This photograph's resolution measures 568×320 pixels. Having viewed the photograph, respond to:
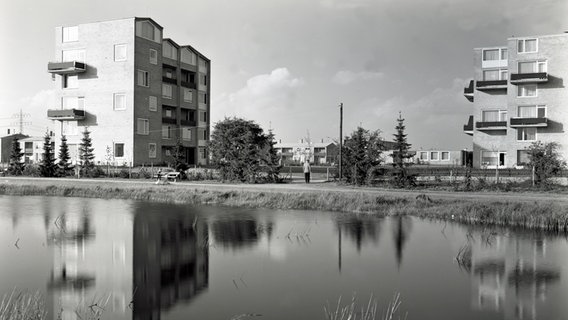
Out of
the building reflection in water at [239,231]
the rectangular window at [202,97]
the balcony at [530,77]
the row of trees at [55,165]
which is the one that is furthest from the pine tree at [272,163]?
the rectangular window at [202,97]

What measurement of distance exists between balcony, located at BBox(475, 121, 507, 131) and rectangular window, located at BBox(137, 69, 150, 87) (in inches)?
1440

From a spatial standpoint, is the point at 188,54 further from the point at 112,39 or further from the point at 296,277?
the point at 296,277

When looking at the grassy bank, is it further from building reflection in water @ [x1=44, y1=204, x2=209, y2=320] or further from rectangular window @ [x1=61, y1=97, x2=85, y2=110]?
rectangular window @ [x1=61, y1=97, x2=85, y2=110]

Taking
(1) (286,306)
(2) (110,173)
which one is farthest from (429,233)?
(2) (110,173)

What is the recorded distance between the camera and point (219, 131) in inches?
2288

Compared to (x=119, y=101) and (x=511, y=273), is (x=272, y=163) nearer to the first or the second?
(x=511, y=273)

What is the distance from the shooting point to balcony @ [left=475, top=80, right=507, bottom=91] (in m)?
59.0

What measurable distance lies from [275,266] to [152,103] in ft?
156

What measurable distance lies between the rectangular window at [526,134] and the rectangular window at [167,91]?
39062 mm

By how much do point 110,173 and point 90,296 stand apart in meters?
36.2

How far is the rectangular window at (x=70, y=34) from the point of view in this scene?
59062mm

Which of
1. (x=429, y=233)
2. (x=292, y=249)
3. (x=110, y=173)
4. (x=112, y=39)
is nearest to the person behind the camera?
(x=292, y=249)

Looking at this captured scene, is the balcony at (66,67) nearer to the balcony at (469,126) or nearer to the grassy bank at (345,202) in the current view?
the grassy bank at (345,202)

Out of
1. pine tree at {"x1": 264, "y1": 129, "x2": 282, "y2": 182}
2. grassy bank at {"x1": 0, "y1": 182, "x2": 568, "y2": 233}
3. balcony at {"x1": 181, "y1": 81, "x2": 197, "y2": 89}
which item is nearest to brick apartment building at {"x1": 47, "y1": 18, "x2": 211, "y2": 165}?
balcony at {"x1": 181, "y1": 81, "x2": 197, "y2": 89}
